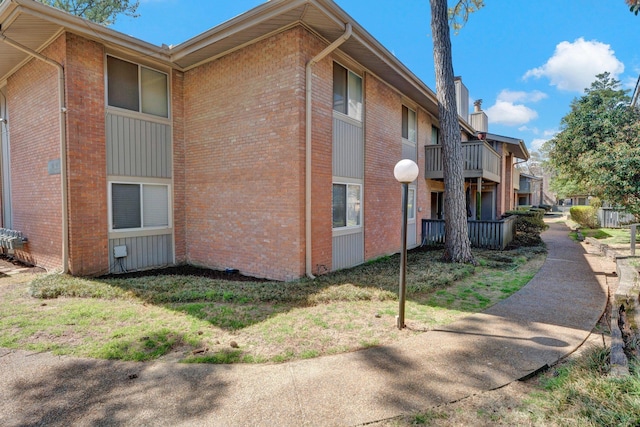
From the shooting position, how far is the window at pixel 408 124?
1201 cm

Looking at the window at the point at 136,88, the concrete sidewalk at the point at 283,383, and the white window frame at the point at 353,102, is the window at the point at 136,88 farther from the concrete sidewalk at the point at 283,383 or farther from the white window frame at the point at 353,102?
the concrete sidewalk at the point at 283,383

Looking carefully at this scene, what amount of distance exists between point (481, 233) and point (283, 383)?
10.7 m

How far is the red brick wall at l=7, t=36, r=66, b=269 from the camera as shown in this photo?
7629mm

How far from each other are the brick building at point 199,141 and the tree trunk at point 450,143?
1200 millimetres

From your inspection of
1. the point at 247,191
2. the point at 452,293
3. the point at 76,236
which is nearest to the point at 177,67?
the point at 247,191

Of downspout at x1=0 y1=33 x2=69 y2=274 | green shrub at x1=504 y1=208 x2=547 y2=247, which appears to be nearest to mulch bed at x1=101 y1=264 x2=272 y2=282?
downspout at x1=0 y1=33 x2=69 y2=274

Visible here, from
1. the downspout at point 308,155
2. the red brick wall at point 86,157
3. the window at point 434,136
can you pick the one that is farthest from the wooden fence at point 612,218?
the red brick wall at point 86,157

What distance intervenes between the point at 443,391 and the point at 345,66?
7803 mm

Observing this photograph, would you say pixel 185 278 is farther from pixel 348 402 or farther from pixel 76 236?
pixel 348 402

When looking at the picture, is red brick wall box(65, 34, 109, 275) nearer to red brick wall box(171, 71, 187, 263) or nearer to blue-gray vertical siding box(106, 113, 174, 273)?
blue-gray vertical siding box(106, 113, 174, 273)

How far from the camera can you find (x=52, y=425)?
8.53 ft

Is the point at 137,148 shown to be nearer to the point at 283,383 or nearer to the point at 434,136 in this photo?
the point at 283,383

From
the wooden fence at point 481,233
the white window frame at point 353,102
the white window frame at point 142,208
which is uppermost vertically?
the white window frame at point 353,102

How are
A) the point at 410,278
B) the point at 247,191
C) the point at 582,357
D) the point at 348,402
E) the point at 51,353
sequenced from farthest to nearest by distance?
the point at 247,191 < the point at 410,278 < the point at 51,353 < the point at 582,357 < the point at 348,402
